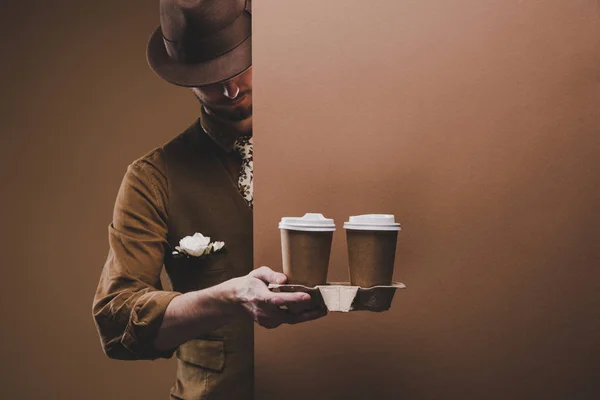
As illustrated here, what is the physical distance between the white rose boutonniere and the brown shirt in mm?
56

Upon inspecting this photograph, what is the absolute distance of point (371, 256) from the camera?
937 millimetres

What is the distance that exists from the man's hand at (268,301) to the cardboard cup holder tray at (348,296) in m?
0.01

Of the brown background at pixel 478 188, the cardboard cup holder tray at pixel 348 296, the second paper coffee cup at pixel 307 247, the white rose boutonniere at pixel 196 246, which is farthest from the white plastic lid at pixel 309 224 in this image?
the white rose boutonniere at pixel 196 246

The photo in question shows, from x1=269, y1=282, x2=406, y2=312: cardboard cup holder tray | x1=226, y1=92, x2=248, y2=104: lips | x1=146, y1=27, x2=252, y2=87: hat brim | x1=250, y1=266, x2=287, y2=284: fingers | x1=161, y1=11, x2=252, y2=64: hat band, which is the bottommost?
x1=269, y1=282, x2=406, y2=312: cardboard cup holder tray

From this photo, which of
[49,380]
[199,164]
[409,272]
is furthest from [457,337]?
[49,380]

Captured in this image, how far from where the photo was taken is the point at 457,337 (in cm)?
114

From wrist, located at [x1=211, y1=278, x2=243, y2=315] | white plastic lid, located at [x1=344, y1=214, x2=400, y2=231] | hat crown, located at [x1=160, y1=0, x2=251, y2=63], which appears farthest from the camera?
hat crown, located at [x1=160, y1=0, x2=251, y2=63]

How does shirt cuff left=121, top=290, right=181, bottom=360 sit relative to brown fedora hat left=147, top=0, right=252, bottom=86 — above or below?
below

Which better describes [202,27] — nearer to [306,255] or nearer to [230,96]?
[230,96]

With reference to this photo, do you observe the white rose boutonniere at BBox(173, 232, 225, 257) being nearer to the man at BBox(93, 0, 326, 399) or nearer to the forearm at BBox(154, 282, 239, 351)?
the man at BBox(93, 0, 326, 399)

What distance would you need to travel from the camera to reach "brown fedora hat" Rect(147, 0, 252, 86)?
4.56ft

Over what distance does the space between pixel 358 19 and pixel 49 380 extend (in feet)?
9.03

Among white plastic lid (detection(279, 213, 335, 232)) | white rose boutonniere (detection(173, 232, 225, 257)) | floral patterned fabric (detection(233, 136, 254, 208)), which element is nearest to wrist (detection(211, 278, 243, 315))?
white plastic lid (detection(279, 213, 335, 232))

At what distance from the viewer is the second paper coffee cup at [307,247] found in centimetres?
93
